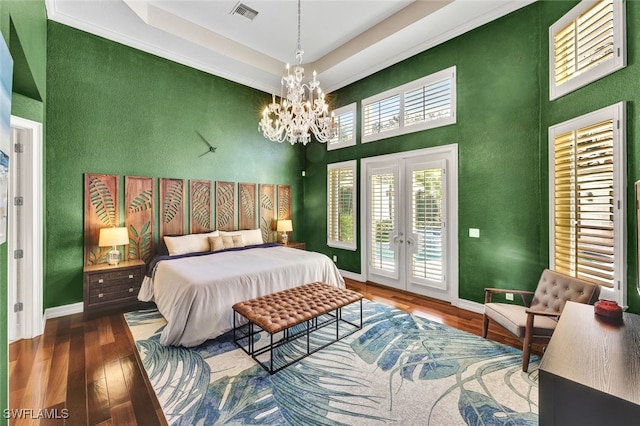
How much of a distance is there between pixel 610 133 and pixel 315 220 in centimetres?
488

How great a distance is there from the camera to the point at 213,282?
9.73 feet

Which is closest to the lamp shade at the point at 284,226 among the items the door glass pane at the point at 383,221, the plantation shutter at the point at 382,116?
the door glass pane at the point at 383,221

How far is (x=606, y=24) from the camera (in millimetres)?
2342

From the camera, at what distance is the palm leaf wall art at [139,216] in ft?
13.7

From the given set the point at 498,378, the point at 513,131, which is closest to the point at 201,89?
the point at 513,131

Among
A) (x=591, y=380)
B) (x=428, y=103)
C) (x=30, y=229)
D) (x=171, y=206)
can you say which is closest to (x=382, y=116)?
(x=428, y=103)

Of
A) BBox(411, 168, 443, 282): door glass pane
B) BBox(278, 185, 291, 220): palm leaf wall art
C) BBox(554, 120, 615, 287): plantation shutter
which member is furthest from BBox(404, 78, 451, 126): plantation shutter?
BBox(278, 185, 291, 220): palm leaf wall art

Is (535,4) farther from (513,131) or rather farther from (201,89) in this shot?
(201,89)

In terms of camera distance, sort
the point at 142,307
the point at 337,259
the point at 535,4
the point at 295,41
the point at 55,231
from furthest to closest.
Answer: the point at 337,259, the point at 295,41, the point at 142,307, the point at 55,231, the point at 535,4

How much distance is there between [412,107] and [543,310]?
3414mm

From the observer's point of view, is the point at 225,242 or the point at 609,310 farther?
the point at 225,242

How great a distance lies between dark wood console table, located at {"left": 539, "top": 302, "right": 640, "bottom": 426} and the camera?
1.09m

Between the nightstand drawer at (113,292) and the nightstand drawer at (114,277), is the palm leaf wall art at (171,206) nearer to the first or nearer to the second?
the nightstand drawer at (114,277)

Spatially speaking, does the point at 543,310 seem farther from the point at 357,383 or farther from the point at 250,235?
the point at 250,235
